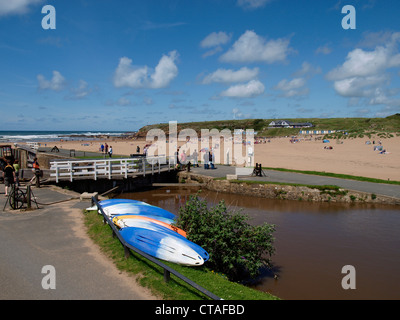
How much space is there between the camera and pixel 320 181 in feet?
64.3

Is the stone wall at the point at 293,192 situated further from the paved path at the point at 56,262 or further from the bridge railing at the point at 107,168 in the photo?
the paved path at the point at 56,262

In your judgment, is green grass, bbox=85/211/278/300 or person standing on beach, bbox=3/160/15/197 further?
person standing on beach, bbox=3/160/15/197

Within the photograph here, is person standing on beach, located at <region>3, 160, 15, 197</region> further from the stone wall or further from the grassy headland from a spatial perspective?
the grassy headland

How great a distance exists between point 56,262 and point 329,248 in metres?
8.97

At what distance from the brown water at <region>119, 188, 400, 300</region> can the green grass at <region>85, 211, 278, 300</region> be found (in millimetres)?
1955

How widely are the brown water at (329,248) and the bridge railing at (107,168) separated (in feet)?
15.4

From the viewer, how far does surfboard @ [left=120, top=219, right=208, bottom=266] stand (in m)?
7.30

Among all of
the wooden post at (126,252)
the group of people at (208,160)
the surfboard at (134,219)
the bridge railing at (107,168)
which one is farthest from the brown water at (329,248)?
the group of people at (208,160)

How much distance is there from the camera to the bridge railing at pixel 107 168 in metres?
18.2
